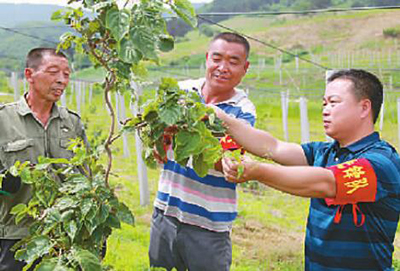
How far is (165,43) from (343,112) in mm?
919

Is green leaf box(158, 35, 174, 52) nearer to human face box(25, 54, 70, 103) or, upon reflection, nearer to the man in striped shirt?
the man in striped shirt

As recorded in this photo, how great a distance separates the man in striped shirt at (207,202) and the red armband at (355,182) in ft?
2.35

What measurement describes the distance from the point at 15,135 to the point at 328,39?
57759 millimetres

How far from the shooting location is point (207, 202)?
2.51m

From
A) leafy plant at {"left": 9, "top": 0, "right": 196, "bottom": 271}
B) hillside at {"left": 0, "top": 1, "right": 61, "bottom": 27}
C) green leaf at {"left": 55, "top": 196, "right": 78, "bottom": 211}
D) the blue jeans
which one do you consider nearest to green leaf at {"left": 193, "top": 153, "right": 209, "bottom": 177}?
leafy plant at {"left": 9, "top": 0, "right": 196, "bottom": 271}

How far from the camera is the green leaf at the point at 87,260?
57.2 inches

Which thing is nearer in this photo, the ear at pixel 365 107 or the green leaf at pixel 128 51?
the green leaf at pixel 128 51

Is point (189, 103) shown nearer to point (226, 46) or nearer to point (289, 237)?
point (226, 46)

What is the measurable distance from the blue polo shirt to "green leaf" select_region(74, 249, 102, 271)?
1.01 meters

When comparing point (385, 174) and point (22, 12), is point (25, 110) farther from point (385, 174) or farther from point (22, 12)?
point (22, 12)

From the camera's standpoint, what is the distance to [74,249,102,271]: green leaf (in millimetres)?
1453

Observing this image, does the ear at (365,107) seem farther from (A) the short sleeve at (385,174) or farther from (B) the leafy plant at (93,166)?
(B) the leafy plant at (93,166)

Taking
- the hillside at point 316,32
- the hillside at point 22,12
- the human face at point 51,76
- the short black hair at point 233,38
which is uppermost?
the hillside at point 22,12

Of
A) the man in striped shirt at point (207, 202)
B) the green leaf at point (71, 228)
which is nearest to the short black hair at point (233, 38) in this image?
the man in striped shirt at point (207, 202)
